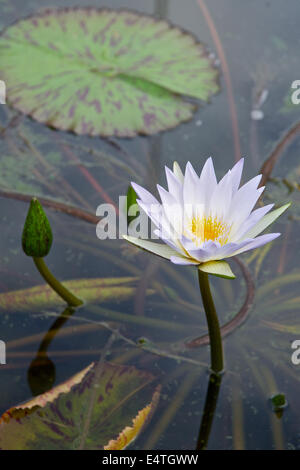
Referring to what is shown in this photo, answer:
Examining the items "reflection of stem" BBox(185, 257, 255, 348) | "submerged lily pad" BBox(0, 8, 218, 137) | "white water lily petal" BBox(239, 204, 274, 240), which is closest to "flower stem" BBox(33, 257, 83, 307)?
"reflection of stem" BBox(185, 257, 255, 348)

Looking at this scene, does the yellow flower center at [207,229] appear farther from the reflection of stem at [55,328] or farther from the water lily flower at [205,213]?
the reflection of stem at [55,328]

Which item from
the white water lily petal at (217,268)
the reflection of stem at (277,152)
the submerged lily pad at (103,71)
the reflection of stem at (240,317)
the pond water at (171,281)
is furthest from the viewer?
the submerged lily pad at (103,71)

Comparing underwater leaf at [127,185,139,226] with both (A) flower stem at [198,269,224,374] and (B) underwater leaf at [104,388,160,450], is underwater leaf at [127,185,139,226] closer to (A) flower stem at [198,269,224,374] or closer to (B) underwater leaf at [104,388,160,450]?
(A) flower stem at [198,269,224,374]

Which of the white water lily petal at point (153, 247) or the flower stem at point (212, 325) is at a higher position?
the white water lily petal at point (153, 247)

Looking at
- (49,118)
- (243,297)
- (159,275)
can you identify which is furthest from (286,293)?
(49,118)

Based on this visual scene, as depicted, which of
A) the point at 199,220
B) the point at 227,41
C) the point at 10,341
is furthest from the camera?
the point at 227,41

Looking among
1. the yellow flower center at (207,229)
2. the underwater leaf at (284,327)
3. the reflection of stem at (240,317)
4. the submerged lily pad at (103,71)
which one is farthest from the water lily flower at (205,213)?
the submerged lily pad at (103,71)

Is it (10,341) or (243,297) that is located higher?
(243,297)
